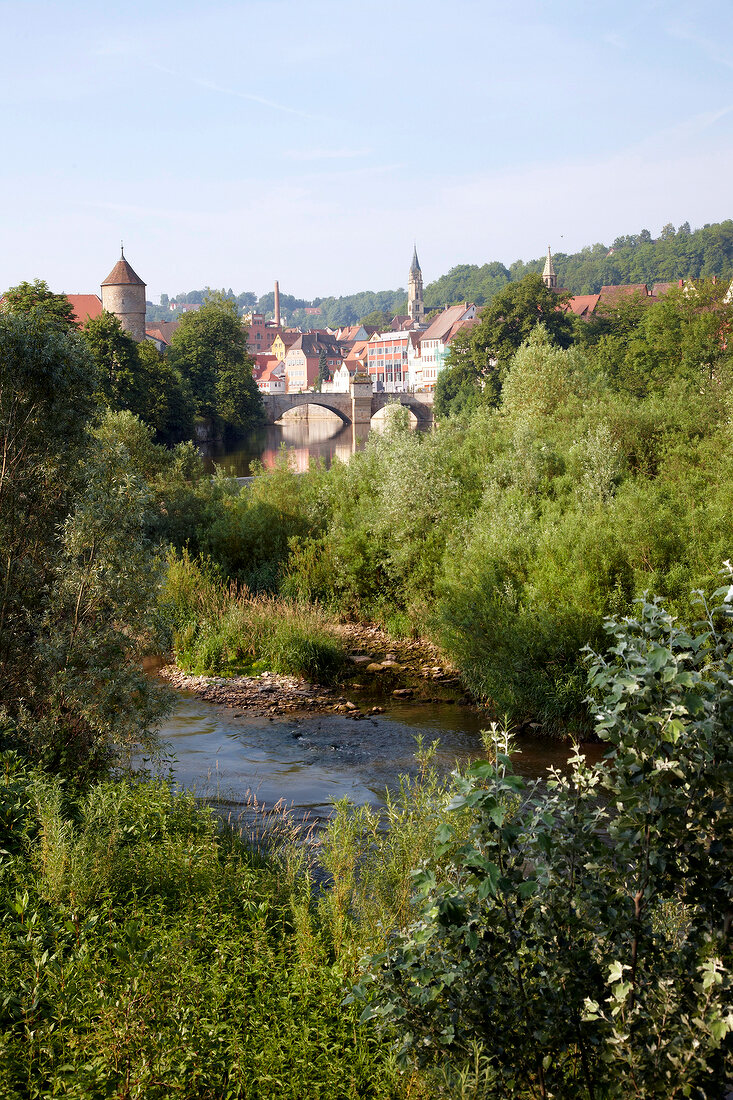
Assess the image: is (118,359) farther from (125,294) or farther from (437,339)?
(437,339)

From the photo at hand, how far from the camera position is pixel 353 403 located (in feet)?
266

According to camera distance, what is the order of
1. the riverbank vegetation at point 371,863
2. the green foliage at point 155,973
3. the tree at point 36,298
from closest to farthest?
the riverbank vegetation at point 371,863 < the green foliage at point 155,973 < the tree at point 36,298

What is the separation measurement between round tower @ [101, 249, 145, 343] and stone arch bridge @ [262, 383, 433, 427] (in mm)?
12663

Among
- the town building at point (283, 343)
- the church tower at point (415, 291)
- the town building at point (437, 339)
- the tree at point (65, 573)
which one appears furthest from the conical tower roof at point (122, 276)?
the church tower at point (415, 291)

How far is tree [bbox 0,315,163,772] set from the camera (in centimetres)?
729

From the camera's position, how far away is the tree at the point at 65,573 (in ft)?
23.9

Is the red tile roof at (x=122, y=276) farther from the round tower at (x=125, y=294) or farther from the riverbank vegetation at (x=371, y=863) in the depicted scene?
the riverbank vegetation at (x=371, y=863)

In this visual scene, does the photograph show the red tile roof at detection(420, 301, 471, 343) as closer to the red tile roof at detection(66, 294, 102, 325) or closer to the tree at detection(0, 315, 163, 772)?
the red tile roof at detection(66, 294, 102, 325)

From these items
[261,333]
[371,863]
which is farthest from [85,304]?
[261,333]

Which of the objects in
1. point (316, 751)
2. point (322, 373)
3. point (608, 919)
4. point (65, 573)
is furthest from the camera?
point (322, 373)

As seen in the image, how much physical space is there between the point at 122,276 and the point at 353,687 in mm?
67537

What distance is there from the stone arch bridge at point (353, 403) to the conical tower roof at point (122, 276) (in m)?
14.3

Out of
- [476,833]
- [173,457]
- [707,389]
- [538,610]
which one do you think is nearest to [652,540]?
[538,610]

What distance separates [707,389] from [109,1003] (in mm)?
18743
